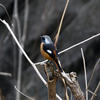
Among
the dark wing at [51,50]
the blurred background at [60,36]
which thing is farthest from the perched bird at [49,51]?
the blurred background at [60,36]

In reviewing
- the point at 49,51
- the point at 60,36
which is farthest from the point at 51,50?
the point at 60,36

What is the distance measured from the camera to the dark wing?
3.86ft

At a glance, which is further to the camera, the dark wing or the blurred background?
the blurred background

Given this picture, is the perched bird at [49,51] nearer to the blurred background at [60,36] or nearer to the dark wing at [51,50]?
the dark wing at [51,50]

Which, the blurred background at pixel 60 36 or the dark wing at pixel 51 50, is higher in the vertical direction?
the dark wing at pixel 51 50

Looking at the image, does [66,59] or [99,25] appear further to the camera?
[66,59]

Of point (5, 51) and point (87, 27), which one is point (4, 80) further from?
point (87, 27)

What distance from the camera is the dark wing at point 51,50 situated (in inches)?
46.3

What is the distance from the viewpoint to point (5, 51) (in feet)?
11.5

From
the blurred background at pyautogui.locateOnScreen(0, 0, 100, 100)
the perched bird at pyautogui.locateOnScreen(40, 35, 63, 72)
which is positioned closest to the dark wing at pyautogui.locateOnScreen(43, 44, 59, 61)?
the perched bird at pyautogui.locateOnScreen(40, 35, 63, 72)

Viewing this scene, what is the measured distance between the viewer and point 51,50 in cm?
120

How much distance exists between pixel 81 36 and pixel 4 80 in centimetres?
171

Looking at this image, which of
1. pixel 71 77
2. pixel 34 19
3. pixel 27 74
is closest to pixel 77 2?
pixel 34 19

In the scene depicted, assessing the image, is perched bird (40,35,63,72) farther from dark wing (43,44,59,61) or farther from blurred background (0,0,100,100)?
blurred background (0,0,100,100)
